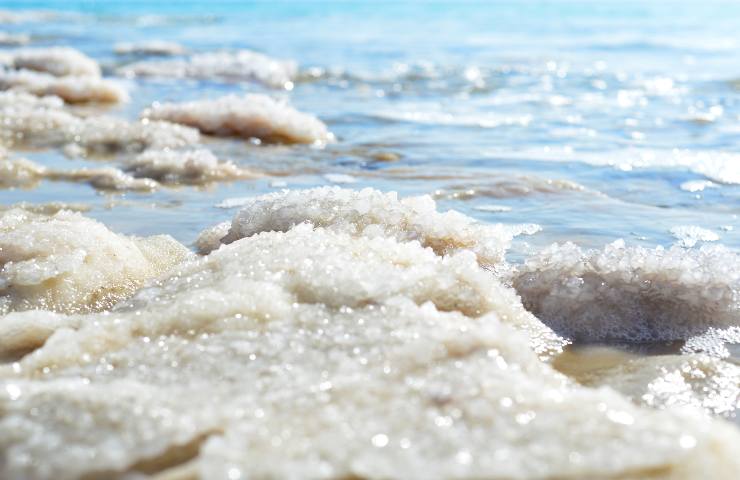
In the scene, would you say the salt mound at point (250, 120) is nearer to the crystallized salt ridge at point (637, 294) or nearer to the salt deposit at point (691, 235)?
the salt deposit at point (691, 235)

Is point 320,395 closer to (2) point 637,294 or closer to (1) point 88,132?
(2) point 637,294

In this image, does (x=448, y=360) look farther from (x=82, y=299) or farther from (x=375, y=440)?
(x=82, y=299)

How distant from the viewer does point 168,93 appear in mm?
9641

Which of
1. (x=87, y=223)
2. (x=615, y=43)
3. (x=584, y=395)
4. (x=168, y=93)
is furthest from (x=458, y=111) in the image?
(x=615, y=43)

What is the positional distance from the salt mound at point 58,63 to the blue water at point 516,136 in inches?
29.9

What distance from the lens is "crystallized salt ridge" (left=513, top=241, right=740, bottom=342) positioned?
2.80 metres

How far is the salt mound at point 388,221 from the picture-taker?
334cm

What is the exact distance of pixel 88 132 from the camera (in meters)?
6.26

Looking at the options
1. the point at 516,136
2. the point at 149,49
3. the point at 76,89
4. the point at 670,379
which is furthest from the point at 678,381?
the point at 149,49

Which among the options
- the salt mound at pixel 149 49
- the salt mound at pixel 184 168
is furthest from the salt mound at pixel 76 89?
the salt mound at pixel 149 49

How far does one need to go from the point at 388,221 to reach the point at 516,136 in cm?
352

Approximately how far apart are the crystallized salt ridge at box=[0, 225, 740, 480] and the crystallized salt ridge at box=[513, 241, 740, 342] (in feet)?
1.45

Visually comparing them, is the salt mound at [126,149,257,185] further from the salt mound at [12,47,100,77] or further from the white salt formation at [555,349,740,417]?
the salt mound at [12,47,100,77]

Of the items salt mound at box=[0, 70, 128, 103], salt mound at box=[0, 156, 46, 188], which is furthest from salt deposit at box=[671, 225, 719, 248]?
salt mound at box=[0, 70, 128, 103]
